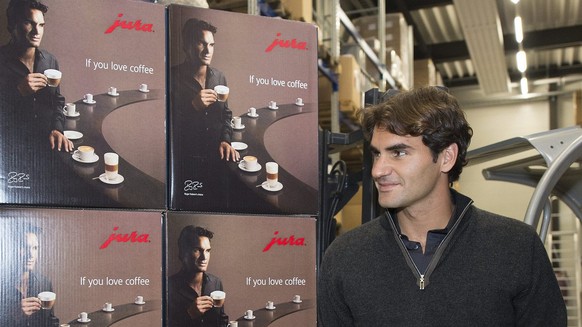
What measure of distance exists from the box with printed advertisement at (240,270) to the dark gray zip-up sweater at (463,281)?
47 centimetres

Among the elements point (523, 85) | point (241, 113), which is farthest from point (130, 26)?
point (523, 85)

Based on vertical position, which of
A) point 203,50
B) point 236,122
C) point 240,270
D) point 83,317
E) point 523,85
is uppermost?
point 523,85

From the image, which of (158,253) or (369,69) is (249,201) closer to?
(158,253)

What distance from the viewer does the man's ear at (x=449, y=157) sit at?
2090 millimetres

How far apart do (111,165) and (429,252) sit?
1035mm

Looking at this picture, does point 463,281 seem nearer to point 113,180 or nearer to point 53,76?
point 113,180

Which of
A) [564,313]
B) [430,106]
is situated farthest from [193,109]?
[564,313]

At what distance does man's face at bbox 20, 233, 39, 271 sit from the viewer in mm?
2090

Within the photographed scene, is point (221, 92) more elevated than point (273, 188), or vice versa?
point (221, 92)

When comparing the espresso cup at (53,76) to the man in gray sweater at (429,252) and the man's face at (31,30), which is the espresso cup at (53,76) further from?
the man in gray sweater at (429,252)

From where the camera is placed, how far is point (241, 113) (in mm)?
2486

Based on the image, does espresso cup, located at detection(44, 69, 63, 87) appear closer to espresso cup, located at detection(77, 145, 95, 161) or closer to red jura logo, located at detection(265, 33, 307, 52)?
espresso cup, located at detection(77, 145, 95, 161)

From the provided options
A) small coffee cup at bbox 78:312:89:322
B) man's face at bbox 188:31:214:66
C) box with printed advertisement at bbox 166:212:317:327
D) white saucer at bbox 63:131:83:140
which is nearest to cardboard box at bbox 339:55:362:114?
box with printed advertisement at bbox 166:212:317:327

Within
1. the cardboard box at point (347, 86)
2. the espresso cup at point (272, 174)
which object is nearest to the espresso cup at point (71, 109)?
the espresso cup at point (272, 174)
